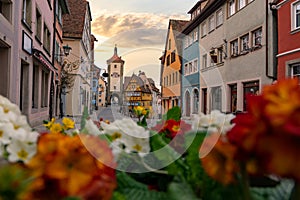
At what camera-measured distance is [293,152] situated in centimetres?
46

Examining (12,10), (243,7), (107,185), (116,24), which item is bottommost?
(107,185)

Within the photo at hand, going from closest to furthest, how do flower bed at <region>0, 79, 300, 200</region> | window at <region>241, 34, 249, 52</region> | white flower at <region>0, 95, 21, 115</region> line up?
flower bed at <region>0, 79, 300, 200</region> → white flower at <region>0, 95, 21, 115</region> → window at <region>241, 34, 249, 52</region>

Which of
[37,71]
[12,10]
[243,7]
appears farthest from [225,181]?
[243,7]

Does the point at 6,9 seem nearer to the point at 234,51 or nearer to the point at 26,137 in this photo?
the point at 26,137

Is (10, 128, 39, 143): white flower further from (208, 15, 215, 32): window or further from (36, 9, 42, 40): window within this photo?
(208, 15, 215, 32): window

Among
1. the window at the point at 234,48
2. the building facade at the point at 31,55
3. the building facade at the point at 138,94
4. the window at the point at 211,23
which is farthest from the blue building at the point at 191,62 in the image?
the building facade at the point at 31,55

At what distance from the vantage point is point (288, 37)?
10.9 m

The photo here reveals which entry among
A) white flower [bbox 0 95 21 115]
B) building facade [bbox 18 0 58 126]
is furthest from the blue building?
white flower [bbox 0 95 21 115]

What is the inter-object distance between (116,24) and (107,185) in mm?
2313

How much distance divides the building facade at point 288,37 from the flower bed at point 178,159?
10.7 m

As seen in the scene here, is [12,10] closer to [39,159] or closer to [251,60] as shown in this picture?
[39,159]

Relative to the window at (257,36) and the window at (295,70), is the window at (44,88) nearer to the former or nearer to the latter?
the window at (257,36)

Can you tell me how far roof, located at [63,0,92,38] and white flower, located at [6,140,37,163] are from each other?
2336 cm

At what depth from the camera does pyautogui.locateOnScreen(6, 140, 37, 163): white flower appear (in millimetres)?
739
